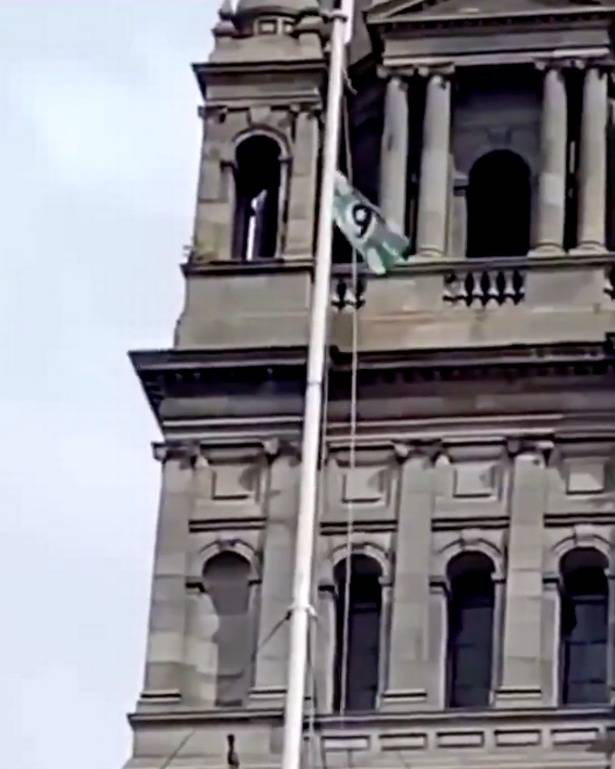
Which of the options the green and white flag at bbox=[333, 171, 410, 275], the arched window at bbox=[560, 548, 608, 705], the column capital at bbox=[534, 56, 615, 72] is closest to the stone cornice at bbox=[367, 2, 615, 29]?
the column capital at bbox=[534, 56, 615, 72]

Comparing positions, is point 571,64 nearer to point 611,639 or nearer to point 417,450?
point 417,450

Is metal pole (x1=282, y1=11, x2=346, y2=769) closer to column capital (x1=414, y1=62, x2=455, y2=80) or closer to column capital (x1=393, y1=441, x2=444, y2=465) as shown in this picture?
column capital (x1=393, y1=441, x2=444, y2=465)

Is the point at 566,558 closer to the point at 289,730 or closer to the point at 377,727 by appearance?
the point at 377,727

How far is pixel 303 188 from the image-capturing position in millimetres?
48344

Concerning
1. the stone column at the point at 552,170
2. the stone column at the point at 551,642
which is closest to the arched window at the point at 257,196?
the stone column at the point at 552,170

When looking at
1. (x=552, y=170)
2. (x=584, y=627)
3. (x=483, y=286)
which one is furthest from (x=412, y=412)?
(x=552, y=170)

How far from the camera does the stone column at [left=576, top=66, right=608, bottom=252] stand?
47.4 m

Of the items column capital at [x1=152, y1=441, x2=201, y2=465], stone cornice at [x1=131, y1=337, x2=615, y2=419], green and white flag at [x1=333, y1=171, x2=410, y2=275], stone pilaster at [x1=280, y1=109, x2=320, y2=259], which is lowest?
green and white flag at [x1=333, y1=171, x2=410, y2=275]

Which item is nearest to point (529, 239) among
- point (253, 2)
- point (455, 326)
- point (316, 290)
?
point (455, 326)

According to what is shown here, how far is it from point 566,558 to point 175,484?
474 centimetres

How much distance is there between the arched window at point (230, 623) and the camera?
4512 cm

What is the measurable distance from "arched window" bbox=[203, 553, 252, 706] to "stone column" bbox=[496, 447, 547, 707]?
9.94 ft

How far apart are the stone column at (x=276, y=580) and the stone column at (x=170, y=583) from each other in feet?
3.11

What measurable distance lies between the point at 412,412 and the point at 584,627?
10.8ft
